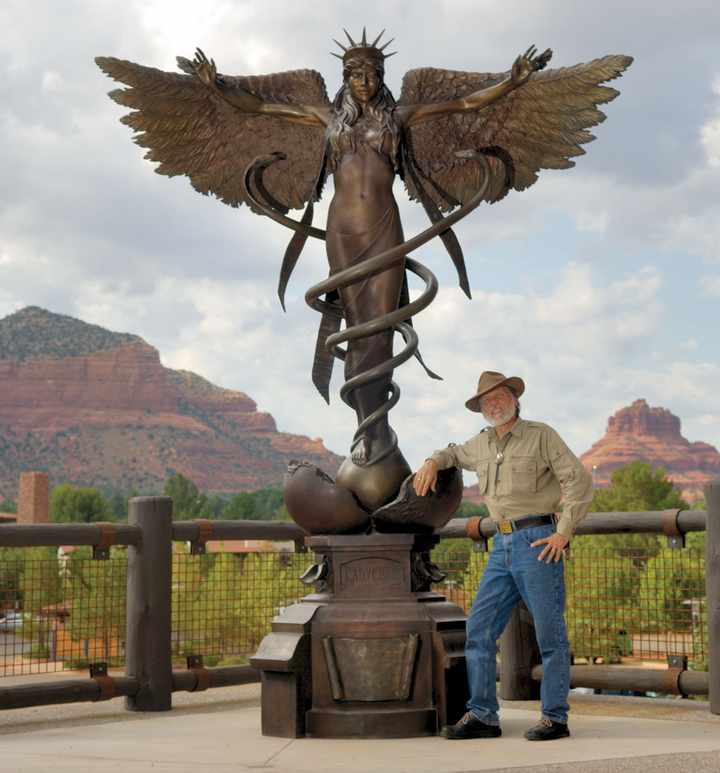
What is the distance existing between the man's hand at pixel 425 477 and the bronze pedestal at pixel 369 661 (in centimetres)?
32

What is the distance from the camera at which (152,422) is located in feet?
569

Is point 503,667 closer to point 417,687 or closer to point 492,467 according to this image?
point 417,687

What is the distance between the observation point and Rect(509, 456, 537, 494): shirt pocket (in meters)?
6.16

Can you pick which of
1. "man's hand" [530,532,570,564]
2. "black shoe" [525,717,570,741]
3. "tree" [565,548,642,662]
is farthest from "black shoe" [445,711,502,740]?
"tree" [565,548,642,662]

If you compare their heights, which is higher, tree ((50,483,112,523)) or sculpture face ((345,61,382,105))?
tree ((50,483,112,523))

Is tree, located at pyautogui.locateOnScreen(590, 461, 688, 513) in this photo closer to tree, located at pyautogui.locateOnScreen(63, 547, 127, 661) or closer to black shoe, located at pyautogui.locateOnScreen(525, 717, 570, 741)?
tree, located at pyautogui.locateOnScreen(63, 547, 127, 661)

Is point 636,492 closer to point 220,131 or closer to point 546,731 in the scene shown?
point 220,131

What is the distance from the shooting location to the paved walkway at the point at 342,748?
18.0ft

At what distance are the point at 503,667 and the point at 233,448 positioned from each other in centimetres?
17237

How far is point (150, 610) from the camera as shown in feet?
27.9

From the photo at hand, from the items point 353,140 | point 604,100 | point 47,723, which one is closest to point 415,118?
point 353,140

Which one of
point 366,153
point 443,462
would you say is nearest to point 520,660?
point 443,462

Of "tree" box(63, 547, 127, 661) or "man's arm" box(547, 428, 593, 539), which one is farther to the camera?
"tree" box(63, 547, 127, 661)

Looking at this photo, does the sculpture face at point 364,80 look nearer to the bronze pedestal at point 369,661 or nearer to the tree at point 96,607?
the bronze pedestal at point 369,661
